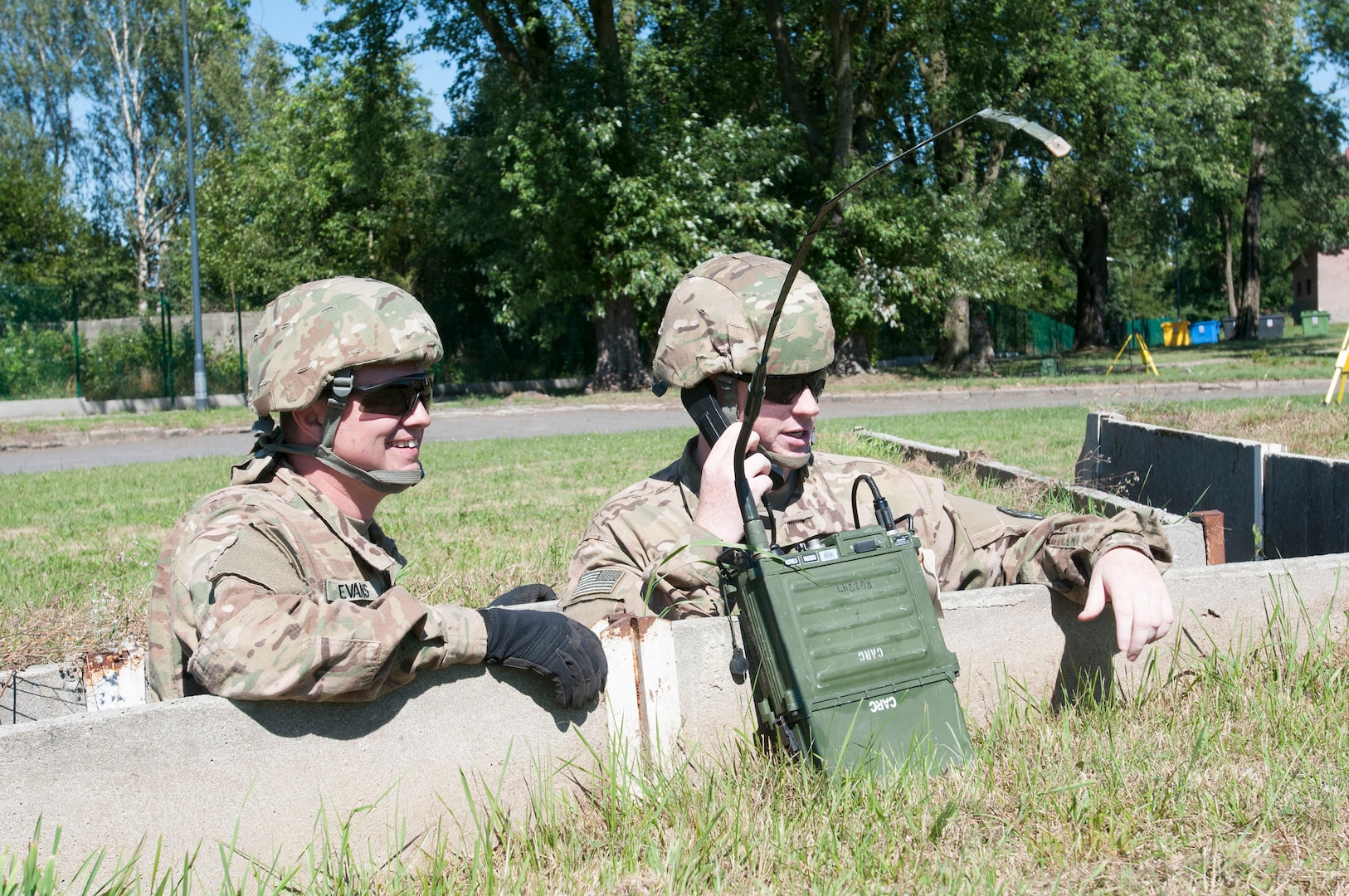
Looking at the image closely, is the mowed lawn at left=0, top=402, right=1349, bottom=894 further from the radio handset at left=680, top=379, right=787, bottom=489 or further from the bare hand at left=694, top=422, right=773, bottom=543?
the radio handset at left=680, top=379, right=787, bottom=489

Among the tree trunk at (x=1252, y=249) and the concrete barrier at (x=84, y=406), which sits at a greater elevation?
the tree trunk at (x=1252, y=249)

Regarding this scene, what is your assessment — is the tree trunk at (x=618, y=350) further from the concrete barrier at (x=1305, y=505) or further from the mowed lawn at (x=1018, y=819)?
the mowed lawn at (x=1018, y=819)

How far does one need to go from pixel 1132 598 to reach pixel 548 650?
57.8 inches

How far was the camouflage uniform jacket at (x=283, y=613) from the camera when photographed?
2322mm

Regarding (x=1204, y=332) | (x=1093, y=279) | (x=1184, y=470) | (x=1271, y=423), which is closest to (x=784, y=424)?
(x=1184, y=470)

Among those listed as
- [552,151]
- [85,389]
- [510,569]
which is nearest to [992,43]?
[552,151]

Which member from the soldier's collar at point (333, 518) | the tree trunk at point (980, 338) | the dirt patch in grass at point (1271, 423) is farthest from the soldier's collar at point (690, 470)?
the tree trunk at point (980, 338)

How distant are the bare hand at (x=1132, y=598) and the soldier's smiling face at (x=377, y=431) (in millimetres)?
1755

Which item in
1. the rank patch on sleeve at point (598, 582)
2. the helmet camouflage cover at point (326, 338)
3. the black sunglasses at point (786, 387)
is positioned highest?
the helmet camouflage cover at point (326, 338)

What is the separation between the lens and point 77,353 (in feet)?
78.9

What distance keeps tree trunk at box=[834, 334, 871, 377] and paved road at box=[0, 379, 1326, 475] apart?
15.6 feet

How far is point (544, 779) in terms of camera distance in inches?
109

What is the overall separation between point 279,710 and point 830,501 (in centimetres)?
178

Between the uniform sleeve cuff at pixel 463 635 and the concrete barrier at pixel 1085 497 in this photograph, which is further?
the concrete barrier at pixel 1085 497
